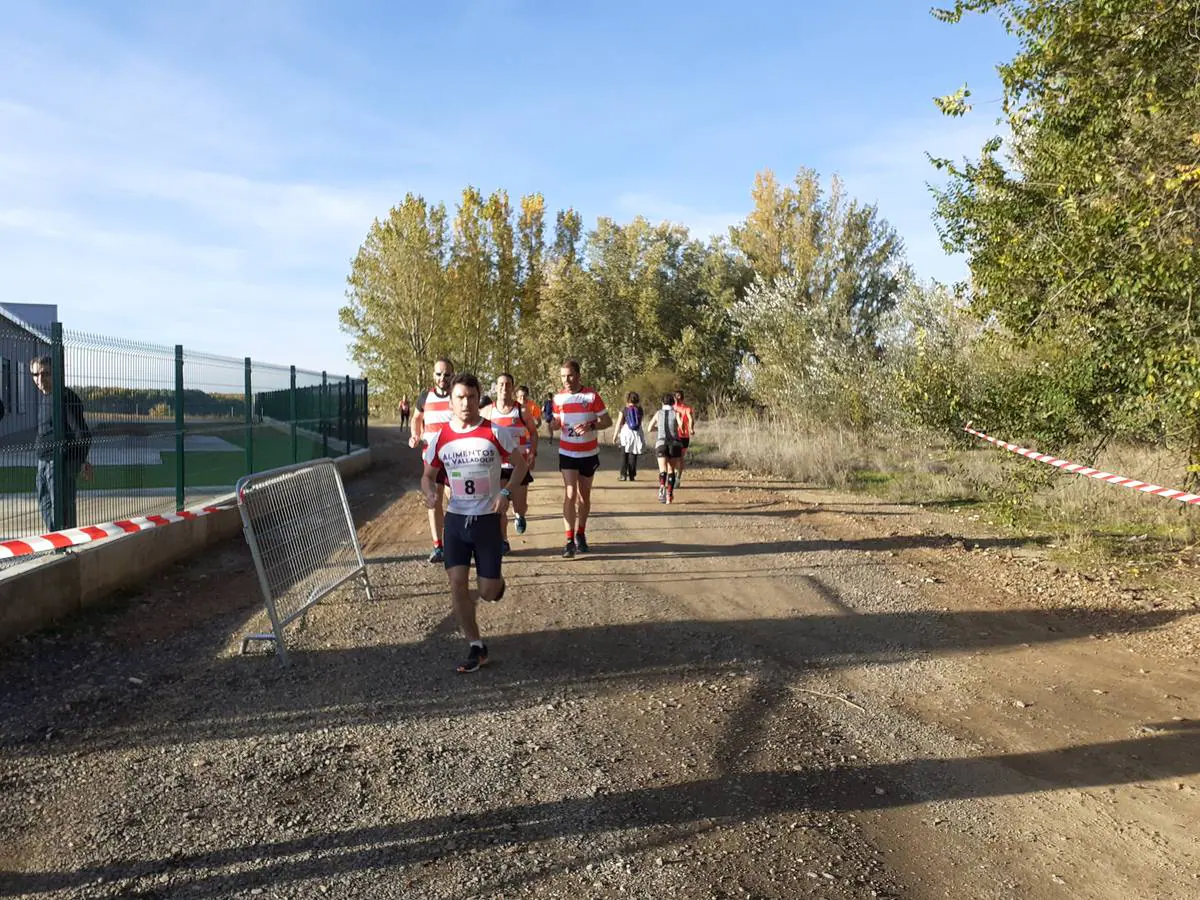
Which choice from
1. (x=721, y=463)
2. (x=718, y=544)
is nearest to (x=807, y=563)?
(x=718, y=544)

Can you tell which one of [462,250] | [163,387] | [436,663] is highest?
[462,250]

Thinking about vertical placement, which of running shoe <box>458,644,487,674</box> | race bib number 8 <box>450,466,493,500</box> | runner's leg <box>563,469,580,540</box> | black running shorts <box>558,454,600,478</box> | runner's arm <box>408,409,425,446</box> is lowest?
running shoe <box>458,644,487,674</box>

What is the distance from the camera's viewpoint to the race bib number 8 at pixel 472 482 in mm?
5969

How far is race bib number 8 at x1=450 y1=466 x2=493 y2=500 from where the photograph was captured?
597 centimetres

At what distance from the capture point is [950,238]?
10.5 metres

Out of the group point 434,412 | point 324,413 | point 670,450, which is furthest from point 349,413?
point 434,412

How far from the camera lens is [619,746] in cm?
470

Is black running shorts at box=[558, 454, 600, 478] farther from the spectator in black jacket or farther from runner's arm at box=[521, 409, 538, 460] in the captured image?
the spectator in black jacket

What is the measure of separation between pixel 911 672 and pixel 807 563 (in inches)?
143

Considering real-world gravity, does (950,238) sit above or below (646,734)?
above

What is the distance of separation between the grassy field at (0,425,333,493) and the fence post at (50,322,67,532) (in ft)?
0.68

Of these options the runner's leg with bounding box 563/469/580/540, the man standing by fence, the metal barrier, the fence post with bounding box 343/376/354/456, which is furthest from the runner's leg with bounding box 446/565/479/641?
the fence post with bounding box 343/376/354/456

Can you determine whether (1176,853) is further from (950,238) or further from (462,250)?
(462,250)

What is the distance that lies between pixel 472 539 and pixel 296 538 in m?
1.88
